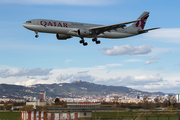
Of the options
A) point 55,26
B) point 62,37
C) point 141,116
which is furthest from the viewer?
point 62,37

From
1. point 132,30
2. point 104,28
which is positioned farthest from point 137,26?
point 104,28

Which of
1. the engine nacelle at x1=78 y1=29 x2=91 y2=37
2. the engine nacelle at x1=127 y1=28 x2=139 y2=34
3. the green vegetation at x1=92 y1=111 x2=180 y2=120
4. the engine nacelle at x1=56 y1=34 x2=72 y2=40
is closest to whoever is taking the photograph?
the green vegetation at x1=92 y1=111 x2=180 y2=120

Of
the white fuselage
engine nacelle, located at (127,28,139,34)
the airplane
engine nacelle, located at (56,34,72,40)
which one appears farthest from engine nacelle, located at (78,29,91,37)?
engine nacelle, located at (127,28,139,34)

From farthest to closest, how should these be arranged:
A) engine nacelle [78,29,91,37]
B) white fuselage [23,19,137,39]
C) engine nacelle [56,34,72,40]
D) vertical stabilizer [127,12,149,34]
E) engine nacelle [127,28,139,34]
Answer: vertical stabilizer [127,12,149,34], engine nacelle [127,28,139,34], engine nacelle [56,34,72,40], engine nacelle [78,29,91,37], white fuselage [23,19,137,39]

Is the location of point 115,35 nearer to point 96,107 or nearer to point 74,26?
point 74,26

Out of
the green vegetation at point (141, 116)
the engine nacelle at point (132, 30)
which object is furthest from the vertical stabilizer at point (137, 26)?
the green vegetation at point (141, 116)

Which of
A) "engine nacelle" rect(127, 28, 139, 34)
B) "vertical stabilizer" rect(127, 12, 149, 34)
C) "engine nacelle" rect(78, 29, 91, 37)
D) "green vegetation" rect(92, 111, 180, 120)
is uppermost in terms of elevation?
"vertical stabilizer" rect(127, 12, 149, 34)

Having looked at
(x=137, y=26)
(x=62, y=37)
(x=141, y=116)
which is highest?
(x=137, y=26)

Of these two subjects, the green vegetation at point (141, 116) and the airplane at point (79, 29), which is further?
the airplane at point (79, 29)

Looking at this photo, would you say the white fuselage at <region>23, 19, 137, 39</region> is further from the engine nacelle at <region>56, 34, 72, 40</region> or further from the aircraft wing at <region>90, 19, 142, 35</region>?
the engine nacelle at <region>56, 34, 72, 40</region>

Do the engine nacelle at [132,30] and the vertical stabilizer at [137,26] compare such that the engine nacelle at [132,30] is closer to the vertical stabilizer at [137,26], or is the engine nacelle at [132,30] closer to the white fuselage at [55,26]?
the vertical stabilizer at [137,26]

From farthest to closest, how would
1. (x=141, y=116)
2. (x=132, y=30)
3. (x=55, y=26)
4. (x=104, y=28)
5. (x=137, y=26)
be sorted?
(x=137, y=26)
(x=132, y=30)
(x=104, y=28)
(x=55, y=26)
(x=141, y=116)

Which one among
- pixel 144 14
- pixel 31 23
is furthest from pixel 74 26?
pixel 144 14

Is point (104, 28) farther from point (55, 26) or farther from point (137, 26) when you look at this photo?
point (137, 26)
